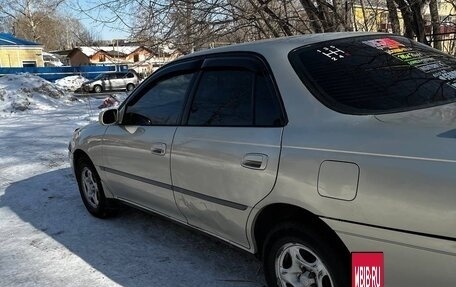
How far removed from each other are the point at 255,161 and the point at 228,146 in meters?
0.29

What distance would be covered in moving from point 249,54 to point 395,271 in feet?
5.43

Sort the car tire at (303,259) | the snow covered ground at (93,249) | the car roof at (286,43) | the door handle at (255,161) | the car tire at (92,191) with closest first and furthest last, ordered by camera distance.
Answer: the car tire at (303,259) < the door handle at (255,161) < the car roof at (286,43) < the snow covered ground at (93,249) < the car tire at (92,191)

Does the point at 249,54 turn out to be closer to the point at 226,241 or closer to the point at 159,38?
the point at 226,241

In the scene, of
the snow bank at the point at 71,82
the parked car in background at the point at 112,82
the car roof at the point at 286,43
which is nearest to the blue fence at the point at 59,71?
the parked car in background at the point at 112,82

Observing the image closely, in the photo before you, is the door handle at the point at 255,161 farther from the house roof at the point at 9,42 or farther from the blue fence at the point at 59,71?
the house roof at the point at 9,42

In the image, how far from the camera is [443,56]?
11.1ft

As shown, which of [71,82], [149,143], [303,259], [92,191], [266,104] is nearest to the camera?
[303,259]

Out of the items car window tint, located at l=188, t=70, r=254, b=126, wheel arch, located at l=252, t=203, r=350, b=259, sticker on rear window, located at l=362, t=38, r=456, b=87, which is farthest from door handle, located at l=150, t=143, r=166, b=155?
sticker on rear window, located at l=362, t=38, r=456, b=87

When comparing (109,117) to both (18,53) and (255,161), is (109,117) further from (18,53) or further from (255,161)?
(18,53)

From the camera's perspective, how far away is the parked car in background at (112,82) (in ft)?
118

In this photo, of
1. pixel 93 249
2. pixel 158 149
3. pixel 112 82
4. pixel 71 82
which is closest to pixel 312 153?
pixel 158 149

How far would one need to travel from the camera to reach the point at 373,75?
2.85 m

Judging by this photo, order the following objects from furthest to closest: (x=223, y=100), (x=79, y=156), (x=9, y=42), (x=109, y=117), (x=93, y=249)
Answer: (x=9, y=42), (x=79, y=156), (x=109, y=117), (x=93, y=249), (x=223, y=100)

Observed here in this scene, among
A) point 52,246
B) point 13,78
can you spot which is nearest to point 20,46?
point 13,78
